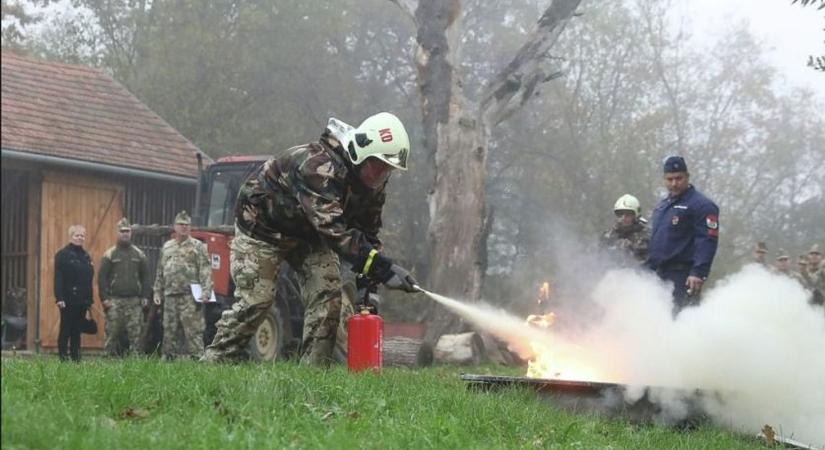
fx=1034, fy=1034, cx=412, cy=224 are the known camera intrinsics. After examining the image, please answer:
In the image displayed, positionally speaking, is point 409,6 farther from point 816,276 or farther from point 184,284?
point 816,276

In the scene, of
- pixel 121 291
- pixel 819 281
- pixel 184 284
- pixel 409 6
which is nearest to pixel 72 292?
pixel 121 291

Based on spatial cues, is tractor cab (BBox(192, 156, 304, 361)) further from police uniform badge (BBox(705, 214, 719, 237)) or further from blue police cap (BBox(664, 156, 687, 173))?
police uniform badge (BBox(705, 214, 719, 237))

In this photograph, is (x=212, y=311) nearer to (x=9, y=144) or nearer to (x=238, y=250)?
(x=9, y=144)

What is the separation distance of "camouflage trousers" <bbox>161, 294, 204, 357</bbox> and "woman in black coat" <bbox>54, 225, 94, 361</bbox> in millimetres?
1047

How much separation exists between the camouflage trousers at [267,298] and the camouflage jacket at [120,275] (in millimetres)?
7021

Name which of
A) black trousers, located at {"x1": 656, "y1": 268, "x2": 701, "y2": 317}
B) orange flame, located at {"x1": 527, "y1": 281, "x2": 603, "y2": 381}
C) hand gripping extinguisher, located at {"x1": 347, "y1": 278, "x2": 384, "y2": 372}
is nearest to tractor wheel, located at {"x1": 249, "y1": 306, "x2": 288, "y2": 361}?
orange flame, located at {"x1": 527, "y1": 281, "x2": 603, "y2": 381}

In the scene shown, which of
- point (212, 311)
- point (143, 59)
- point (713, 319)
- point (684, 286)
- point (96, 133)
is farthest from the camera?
point (143, 59)

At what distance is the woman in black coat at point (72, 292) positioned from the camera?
13195 millimetres

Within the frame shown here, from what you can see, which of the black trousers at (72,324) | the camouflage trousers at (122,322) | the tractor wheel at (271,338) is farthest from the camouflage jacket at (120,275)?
the tractor wheel at (271,338)

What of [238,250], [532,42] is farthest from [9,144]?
[238,250]

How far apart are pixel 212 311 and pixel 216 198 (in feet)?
5.62

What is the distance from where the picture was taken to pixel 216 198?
49.9ft

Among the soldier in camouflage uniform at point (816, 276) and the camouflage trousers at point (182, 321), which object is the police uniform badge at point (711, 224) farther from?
the camouflage trousers at point (182, 321)

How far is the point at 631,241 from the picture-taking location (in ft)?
38.5
